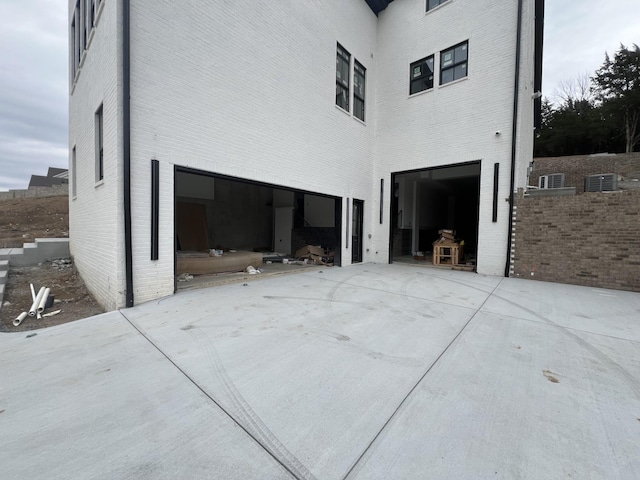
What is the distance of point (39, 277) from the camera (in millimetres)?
6750

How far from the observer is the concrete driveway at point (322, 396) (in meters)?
1.48

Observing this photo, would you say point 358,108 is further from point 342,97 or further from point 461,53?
point 461,53

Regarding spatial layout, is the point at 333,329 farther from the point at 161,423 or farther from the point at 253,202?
the point at 253,202

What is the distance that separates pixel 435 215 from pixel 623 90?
2339cm

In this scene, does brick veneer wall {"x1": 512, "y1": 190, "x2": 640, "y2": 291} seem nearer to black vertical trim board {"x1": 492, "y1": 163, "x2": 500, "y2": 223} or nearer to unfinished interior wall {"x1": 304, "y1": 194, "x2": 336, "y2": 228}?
black vertical trim board {"x1": 492, "y1": 163, "x2": 500, "y2": 223}

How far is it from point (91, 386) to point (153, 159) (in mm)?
3503

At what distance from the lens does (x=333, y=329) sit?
3.38 meters

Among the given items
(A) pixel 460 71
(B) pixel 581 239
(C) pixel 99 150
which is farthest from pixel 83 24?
(B) pixel 581 239

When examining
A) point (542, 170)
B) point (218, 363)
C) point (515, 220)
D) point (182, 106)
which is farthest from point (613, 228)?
point (542, 170)

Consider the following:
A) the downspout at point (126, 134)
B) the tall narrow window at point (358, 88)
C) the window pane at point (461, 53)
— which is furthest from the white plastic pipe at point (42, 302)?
the window pane at point (461, 53)

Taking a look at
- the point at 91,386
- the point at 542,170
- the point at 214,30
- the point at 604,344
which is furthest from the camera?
the point at 542,170

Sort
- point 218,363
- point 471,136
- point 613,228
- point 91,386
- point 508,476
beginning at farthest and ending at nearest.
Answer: point 471,136, point 613,228, point 218,363, point 91,386, point 508,476

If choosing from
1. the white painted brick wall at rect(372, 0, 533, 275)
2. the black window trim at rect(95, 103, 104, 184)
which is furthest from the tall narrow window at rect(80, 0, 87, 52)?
the white painted brick wall at rect(372, 0, 533, 275)

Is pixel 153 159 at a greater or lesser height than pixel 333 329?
greater
